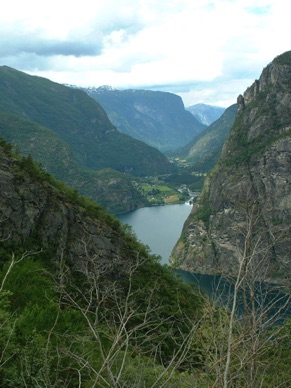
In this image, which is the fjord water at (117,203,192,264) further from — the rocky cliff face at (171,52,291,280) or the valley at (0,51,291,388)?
the valley at (0,51,291,388)

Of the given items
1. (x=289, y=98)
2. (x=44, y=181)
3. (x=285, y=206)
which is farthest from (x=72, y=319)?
(x=289, y=98)

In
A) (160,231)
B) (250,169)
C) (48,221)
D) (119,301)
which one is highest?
(48,221)

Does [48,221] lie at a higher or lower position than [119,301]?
higher

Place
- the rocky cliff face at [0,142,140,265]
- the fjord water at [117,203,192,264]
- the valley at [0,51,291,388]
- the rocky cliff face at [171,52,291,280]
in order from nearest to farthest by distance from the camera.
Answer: the valley at [0,51,291,388], the rocky cliff face at [0,142,140,265], the rocky cliff face at [171,52,291,280], the fjord water at [117,203,192,264]

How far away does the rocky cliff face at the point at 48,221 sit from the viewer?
3738cm

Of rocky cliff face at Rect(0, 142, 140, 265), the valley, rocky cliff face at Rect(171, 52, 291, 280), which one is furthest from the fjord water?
rocky cliff face at Rect(0, 142, 140, 265)

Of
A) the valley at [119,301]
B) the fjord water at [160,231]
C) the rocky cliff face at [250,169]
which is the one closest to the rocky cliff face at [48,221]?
the valley at [119,301]

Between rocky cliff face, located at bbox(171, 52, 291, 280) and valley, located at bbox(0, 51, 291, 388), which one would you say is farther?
rocky cliff face, located at bbox(171, 52, 291, 280)

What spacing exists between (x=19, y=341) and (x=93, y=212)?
27149mm

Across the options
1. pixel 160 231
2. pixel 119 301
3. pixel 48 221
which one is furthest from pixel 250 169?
pixel 119 301

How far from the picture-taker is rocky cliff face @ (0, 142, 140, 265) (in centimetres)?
3738

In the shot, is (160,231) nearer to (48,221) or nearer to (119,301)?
(48,221)

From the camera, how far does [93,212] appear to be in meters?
45.8

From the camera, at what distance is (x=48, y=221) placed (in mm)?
39688
